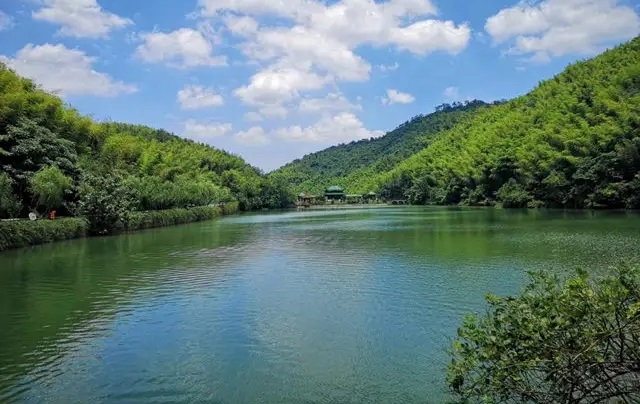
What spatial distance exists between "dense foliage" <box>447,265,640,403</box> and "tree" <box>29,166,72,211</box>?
99.7ft

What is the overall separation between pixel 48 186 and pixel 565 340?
3118 centimetres

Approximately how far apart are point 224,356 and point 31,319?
18.4ft

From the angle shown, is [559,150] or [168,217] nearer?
[168,217]

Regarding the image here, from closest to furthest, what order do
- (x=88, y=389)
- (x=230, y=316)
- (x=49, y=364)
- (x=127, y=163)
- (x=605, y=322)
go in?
(x=605, y=322) < (x=88, y=389) < (x=49, y=364) < (x=230, y=316) < (x=127, y=163)

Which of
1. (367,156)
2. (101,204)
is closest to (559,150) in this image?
(101,204)

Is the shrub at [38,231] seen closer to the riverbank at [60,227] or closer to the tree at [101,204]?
the riverbank at [60,227]

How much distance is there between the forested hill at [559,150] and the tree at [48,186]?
149 ft

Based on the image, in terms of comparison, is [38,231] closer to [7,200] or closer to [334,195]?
[7,200]

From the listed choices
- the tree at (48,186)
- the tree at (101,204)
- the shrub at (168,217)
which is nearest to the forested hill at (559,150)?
the shrub at (168,217)

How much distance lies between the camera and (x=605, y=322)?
A: 4797mm

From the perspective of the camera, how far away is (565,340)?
16.2 ft

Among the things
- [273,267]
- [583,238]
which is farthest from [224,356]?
[583,238]

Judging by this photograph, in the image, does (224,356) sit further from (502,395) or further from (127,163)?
(127,163)

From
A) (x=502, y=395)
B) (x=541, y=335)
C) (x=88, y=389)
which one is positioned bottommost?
(x=88, y=389)
